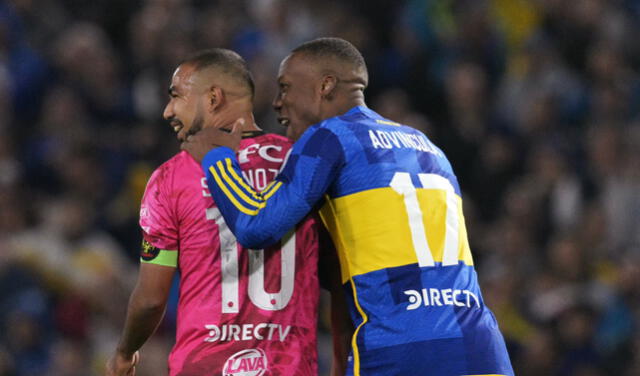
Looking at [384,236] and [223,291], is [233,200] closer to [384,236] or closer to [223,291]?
[223,291]

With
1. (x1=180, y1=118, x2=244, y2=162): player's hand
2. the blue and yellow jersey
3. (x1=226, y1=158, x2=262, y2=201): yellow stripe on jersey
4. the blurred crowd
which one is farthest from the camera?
the blurred crowd

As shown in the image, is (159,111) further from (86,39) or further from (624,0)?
(624,0)

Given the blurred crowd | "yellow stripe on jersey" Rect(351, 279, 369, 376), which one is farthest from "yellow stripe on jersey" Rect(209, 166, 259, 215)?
the blurred crowd

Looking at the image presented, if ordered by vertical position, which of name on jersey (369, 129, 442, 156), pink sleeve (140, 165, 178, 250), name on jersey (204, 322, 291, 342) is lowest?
name on jersey (204, 322, 291, 342)

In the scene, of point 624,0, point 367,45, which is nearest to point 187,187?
point 367,45

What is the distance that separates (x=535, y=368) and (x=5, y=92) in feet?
18.6

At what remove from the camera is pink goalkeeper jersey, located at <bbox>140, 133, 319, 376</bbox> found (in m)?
4.39

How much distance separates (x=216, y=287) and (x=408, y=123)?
5.95m

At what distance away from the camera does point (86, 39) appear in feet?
35.3

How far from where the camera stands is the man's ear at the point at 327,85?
187 inches

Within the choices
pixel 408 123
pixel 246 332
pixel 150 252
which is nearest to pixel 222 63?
pixel 150 252

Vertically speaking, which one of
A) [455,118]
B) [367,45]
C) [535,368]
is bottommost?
[535,368]

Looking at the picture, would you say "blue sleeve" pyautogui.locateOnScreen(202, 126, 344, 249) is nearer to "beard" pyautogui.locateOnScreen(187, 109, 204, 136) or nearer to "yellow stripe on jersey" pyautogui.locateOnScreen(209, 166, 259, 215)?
"yellow stripe on jersey" pyautogui.locateOnScreen(209, 166, 259, 215)

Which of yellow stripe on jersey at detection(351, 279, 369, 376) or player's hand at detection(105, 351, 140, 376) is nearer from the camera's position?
yellow stripe on jersey at detection(351, 279, 369, 376)
